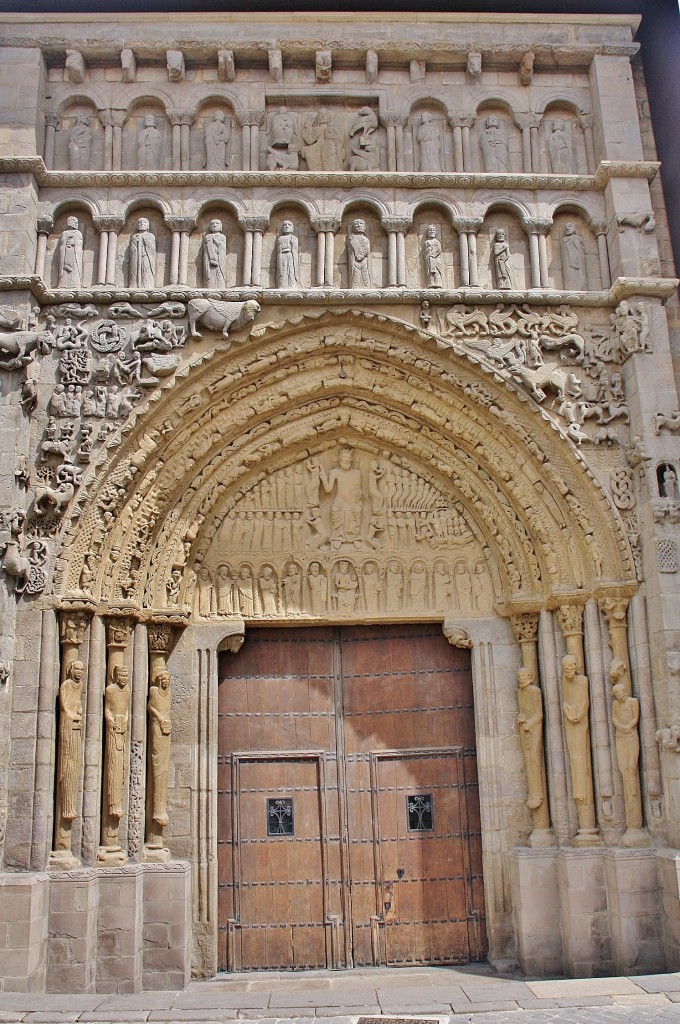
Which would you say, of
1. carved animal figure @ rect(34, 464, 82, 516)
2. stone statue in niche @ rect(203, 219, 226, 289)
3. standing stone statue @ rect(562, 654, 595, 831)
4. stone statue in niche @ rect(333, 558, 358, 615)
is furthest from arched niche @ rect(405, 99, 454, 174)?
standing stone statue @ rect(562, 654, 595, 831)

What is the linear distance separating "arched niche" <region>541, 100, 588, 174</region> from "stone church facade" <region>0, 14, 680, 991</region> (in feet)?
0.13

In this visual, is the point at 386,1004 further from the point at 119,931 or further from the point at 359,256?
the point at 359,256

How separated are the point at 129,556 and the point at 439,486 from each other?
306 cm

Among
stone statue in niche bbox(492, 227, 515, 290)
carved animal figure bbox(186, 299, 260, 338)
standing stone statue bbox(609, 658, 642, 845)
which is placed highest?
stone statue in niche bbox(492, 227, 515, 290)

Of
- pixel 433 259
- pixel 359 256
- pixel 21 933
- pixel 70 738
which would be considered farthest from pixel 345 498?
pixel 21 933

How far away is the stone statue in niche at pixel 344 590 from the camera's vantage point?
916 cm

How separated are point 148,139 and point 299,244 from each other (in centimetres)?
187

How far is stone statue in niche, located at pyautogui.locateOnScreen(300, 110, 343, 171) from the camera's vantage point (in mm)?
9469

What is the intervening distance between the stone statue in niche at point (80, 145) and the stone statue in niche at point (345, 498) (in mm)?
3781

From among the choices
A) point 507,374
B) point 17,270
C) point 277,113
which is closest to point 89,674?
point 17,270

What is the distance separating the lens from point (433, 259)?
9219mm

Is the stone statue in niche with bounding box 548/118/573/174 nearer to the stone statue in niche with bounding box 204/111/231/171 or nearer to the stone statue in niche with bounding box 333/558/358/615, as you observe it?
the stone statue in niche with bounding box 204/111/231/171

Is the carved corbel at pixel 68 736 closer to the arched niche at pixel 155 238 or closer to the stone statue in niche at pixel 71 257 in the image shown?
the stone statue in niche at pixel 71 257

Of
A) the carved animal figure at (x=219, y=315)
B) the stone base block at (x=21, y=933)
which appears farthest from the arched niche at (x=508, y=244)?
the stone base block at (x=21, y=933)
